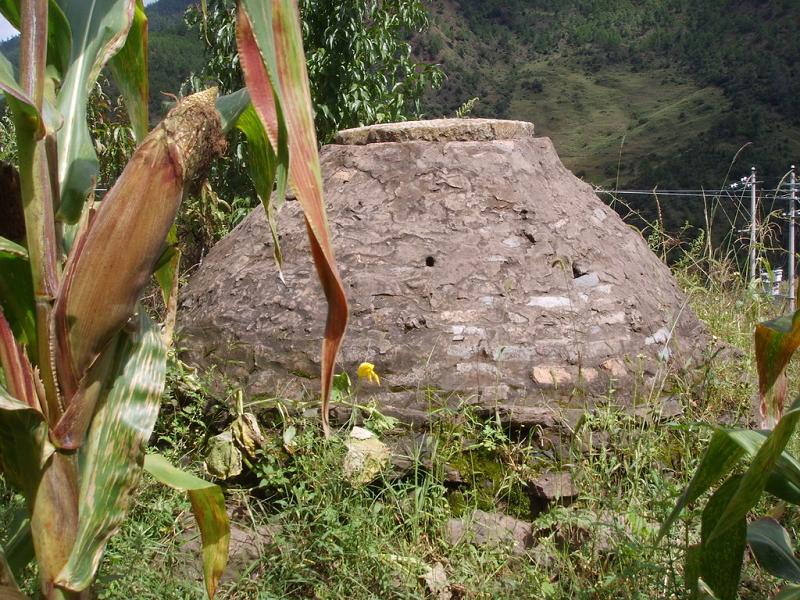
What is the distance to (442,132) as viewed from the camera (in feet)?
11.6

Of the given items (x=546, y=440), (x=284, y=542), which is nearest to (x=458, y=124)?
(x=546, y=440)

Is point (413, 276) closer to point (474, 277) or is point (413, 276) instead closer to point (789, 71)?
point (474, 277)

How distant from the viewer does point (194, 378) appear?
2.97 m

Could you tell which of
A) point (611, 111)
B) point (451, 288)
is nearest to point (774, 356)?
A: point (451, 288)

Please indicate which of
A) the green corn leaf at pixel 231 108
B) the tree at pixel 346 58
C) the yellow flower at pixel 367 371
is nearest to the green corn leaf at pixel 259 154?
the green corn leaf at pixel 231 108

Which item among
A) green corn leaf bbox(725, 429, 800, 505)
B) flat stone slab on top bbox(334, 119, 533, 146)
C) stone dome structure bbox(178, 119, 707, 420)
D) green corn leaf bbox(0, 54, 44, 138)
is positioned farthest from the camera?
flat stone slab on top bbox(334, 119, 533, 146)

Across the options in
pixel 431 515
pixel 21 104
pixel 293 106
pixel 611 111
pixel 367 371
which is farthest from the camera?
pixel 611 111

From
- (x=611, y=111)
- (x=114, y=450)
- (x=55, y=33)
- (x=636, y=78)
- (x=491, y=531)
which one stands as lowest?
(x=611, y=111)

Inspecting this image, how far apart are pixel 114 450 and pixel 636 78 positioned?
3773 centimetres

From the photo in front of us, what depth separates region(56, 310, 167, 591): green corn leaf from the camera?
3.84 feet

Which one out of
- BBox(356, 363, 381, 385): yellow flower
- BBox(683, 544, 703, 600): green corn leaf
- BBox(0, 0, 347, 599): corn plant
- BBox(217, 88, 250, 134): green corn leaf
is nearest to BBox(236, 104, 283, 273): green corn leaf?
BBox(217, 88, 250, 134): green corn leaf

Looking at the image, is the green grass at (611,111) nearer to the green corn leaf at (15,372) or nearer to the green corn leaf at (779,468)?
→ the green corn leaf at (779,468)

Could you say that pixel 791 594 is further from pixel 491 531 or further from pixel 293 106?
pixel 293 106

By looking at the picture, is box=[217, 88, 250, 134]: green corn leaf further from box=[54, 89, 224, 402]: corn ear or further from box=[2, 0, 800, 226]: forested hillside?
box=[2, 0, 800, 226]: forested hillside
